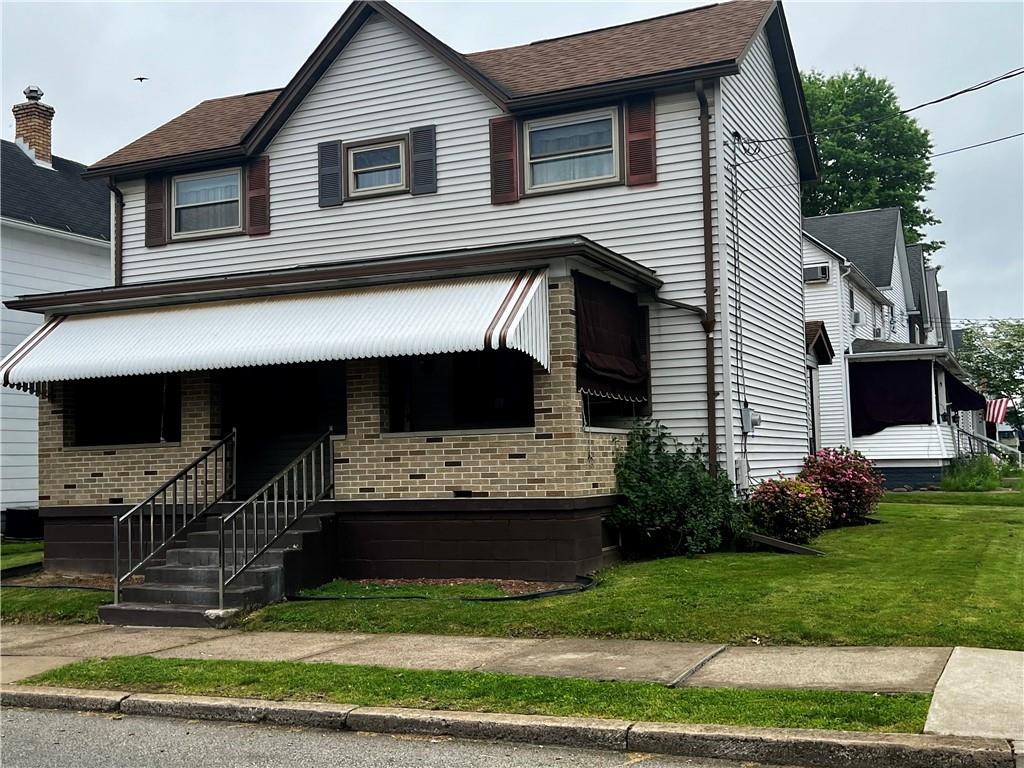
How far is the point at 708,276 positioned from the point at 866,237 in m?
25.8

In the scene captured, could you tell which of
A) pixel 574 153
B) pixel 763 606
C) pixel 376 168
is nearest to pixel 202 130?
pixel 376 168

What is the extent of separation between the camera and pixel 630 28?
18219 millimetres

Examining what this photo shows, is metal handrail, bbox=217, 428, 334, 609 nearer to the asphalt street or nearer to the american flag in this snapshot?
the asphalt street

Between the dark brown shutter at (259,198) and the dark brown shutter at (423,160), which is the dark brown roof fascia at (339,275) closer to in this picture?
Answer: the dark brown shutter at (423,160)

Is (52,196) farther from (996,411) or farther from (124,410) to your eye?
(996,411)

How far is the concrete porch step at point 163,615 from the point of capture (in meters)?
11.3

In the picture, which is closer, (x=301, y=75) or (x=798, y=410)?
(x=301, y=75)

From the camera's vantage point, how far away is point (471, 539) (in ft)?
42.4

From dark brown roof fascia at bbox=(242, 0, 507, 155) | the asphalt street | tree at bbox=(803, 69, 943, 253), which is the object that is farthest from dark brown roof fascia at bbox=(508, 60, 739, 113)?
tree at bbox=(803, 69, 943, 253)

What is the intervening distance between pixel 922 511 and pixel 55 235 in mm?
18695

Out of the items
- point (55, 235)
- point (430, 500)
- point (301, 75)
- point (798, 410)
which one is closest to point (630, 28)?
point (301, 75)

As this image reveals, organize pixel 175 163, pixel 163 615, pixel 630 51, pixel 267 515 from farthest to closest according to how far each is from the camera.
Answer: pixel 175 163 → pixel 630 51 → pixel 267 515 → pixel 163 615

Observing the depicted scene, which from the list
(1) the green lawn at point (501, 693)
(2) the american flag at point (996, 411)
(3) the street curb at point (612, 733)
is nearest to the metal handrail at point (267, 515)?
(1) the green lawn at point (501, 693)

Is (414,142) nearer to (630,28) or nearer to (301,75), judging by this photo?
(301,75)
